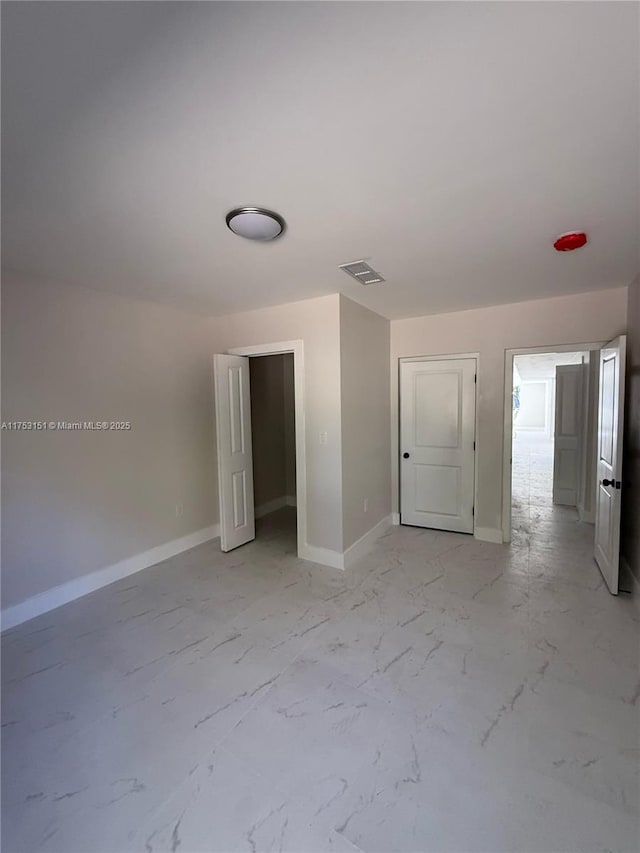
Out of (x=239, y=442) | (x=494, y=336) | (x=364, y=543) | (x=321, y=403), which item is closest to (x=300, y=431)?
(x=321, y=403)

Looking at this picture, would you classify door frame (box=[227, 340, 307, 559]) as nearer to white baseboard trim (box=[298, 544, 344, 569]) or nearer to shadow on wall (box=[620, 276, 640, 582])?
white baseboard trim (box=[298, 544, 344, 569])

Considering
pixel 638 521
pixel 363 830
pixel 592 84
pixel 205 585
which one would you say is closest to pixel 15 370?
pixel 205 585

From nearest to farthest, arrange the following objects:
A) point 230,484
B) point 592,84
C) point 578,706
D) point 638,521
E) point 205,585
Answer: point 592,84 < point 578,706 < point 638,521 < point 205,585 < point 230,484

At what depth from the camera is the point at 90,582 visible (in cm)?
294

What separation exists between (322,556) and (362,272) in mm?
2570

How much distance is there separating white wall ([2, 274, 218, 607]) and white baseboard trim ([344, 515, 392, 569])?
68.8 inches

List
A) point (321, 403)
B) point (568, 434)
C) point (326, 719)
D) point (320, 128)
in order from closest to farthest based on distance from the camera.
Result: point (320, 128), point (326, 719), point (321, 403), point (568, 434)

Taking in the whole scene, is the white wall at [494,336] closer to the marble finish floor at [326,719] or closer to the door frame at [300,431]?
the marble finish floor at [326,719]

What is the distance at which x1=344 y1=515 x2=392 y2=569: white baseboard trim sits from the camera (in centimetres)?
337

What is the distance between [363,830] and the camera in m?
1.27

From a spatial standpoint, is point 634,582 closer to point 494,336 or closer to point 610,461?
point 610,461

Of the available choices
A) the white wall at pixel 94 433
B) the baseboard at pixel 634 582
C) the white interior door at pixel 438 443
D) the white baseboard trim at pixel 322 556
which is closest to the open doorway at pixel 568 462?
the white interior door at pixel 438 443

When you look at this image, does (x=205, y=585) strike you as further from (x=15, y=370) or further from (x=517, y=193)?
(x=517, y=193)

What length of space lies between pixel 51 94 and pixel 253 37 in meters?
0.68
